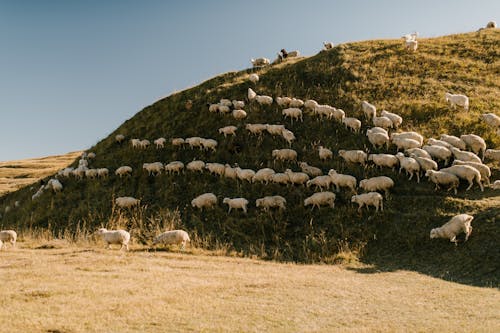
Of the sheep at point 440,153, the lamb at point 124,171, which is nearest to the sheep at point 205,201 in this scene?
the lamb at point 124,171

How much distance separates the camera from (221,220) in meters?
21.4

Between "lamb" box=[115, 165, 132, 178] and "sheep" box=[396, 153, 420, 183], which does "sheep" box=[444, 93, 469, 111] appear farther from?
"lamb" box=[115, 165, 132, 178]

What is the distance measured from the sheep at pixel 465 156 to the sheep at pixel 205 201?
41.1 feet

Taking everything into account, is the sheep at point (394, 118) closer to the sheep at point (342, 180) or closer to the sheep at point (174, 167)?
the sheep at point (342, 180)

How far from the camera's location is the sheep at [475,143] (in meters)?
22.9

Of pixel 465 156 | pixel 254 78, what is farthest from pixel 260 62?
pixel 465 156

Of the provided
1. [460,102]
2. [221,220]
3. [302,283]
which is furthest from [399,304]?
[460,102]

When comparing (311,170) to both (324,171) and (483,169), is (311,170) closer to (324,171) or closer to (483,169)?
(324,171)

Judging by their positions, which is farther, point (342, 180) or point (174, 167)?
point (174, 167)

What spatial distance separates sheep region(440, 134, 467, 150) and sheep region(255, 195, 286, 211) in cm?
979

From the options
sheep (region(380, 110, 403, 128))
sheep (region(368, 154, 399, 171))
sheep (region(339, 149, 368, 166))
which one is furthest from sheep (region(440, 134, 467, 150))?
sheep (region(339, 149, 368, 166))

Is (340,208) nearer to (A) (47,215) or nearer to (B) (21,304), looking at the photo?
(B) (21,304)

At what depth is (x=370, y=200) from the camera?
1977cm

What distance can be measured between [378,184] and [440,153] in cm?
416
